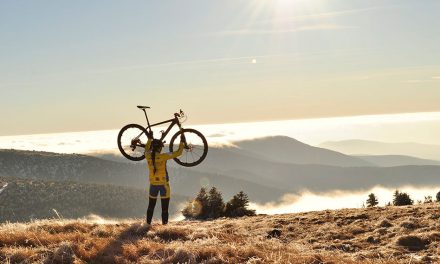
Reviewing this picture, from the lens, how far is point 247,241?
1034 centimetres

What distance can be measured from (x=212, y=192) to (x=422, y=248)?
2046 centimetres

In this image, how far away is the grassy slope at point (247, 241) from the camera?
27.3 ft

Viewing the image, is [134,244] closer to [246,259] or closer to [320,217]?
[246,259]

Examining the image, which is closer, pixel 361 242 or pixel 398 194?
pixel 361 242

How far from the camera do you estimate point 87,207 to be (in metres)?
197

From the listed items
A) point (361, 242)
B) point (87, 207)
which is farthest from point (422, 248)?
point (87, 207)

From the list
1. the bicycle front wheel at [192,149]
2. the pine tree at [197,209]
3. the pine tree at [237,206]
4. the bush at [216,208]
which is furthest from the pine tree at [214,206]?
the bicycle front wheel at [192,149]

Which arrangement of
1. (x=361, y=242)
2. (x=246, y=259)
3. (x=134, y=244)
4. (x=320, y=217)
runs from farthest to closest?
(x=320, y=217)
(x=361, y=242)
(x=134, y=244)
(x=246, y=259)

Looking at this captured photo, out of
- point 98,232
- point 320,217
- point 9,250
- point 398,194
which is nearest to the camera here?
point 9,250

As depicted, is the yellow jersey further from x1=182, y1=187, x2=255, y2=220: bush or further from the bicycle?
x1=182, y1=187, x2=255, y2=220: bush

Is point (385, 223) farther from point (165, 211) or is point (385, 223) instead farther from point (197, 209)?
point (197, 209)

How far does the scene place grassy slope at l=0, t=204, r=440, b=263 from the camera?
831cm

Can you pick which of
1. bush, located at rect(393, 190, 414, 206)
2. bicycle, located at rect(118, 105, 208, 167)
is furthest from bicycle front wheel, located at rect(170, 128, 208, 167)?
bush, located at rect(393, 190, 414, 206)

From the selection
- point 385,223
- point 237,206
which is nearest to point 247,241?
point 385,223
